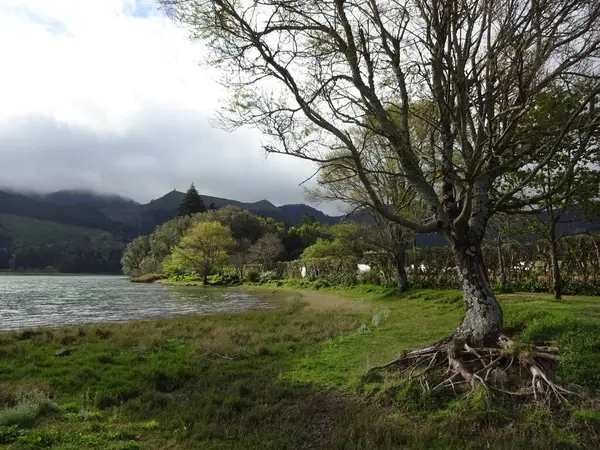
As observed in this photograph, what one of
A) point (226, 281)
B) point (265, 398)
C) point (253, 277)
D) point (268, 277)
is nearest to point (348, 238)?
point (265, 398)

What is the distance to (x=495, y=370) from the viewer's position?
7758 mm

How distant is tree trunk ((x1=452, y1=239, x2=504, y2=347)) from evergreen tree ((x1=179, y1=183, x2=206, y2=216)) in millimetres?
115627

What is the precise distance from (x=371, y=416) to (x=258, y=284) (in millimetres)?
56076

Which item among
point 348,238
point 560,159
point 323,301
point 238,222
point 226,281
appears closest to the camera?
point 560,159

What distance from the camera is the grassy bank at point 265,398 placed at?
615 centimetres

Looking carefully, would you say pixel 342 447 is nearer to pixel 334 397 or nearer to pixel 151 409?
pixel 334 397

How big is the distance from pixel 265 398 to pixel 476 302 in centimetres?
478

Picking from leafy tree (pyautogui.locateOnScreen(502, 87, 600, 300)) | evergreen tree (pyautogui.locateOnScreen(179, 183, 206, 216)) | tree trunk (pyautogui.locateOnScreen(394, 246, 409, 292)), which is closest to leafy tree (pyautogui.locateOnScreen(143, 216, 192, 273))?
evergreen tree (pyautogui.locateOnScreen(179, 183, 206, 216))

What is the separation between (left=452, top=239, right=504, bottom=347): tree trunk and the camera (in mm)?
8852

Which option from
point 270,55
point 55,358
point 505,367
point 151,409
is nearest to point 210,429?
point 151,409

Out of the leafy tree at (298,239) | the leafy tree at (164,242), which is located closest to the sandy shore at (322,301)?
the leafy tree at (298,239)

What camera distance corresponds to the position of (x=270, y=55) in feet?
28.7

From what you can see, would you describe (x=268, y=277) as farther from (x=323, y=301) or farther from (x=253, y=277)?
(x=323, y=301)

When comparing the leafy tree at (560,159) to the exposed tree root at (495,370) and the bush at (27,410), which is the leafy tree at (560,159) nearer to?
the exposed tree root at (495,370)
